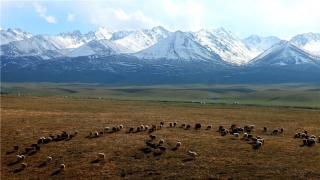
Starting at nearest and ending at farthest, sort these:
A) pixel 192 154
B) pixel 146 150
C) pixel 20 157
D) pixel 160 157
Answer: pixel 192 154 < pixel 20 157 < pixel 160 157 < pixel 146 150

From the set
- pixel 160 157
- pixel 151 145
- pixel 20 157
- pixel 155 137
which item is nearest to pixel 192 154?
pixel 160 157

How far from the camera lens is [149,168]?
36.1 meters

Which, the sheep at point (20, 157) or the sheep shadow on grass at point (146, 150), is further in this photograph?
the sheep shadow on grass at point (146, 150)

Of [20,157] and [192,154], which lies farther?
[20,157]

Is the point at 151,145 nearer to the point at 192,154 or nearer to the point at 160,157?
the point at 160,157

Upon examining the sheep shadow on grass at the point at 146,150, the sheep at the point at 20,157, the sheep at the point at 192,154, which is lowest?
the sheep at the point at 20,157

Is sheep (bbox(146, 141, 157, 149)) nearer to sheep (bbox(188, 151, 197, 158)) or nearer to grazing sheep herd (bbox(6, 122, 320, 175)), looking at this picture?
grazing sheep herd (bbox(6, 122, 320, 175))

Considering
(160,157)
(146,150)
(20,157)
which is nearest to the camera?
(20,157)

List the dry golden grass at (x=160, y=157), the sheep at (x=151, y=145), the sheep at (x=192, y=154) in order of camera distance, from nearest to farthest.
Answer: the dry golden grass at (x=160, y=157)
the sheep at (x=192, y=154)
the sheep at (x=151, y=145)

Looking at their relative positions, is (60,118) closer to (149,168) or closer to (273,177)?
(149,168)

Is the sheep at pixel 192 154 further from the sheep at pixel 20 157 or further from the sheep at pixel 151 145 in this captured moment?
the sheep at pixel 20 157

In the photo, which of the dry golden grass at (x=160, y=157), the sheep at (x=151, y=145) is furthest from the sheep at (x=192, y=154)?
the sheep at (x=151, y=145)

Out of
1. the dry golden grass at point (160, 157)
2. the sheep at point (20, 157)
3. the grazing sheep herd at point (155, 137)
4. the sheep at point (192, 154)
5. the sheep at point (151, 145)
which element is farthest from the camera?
the sheep at point (151, 145)

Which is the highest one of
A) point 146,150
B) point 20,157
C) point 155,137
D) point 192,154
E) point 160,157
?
point 155,137
